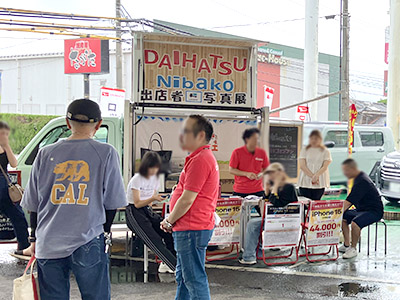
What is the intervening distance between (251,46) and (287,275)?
2.07 m

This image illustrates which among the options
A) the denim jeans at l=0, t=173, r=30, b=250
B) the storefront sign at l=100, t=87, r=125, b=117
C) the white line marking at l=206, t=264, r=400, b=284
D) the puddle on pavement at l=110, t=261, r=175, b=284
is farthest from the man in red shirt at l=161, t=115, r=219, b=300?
the storefront sign at l=100, t=87, r=125, b=117

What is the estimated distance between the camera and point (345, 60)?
3.34 ft

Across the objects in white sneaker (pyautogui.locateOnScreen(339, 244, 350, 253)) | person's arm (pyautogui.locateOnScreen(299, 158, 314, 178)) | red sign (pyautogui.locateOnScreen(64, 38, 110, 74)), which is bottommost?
white sneaker (pyautogui.locateOnScreen(339, 244, 350, 253))

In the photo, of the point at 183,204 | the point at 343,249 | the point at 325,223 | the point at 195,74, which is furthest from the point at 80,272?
the point at 343,249

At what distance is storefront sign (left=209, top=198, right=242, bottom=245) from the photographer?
4965mm

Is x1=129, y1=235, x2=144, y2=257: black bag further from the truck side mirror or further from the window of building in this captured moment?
the truck side mirror

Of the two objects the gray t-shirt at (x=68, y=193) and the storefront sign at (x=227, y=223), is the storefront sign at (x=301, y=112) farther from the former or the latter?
the storefront sign at (x=227, y=223)

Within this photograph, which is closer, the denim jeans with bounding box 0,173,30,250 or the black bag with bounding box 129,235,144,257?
the denim jeans with bounding box 0,173,30,250

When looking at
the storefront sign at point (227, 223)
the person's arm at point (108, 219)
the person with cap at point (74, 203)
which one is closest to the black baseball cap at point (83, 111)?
the person with cap at point (74, 203)

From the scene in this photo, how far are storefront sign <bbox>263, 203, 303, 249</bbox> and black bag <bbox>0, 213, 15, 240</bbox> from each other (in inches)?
97.5

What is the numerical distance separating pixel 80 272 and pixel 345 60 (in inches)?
60.7

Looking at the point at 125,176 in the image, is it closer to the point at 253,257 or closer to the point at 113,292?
the point at 113,292

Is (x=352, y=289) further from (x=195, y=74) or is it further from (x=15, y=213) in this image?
(x=15, y=213)

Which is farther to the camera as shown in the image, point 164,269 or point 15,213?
point 15,213
